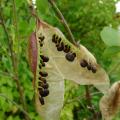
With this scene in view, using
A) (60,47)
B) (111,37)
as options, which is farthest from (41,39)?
(111,37)

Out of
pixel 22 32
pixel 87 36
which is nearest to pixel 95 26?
pixel 87 36

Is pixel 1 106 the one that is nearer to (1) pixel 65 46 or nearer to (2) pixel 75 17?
(1) pixel 65 46

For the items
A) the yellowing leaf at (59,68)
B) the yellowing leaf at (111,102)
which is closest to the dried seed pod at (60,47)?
the yellowing leaf at (59,68)

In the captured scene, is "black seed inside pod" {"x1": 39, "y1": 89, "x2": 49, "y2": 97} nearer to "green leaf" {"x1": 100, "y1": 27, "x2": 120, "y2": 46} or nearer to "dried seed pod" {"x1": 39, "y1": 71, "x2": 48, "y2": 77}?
"dried seed pod" {"x1": 39, "y1": 71, "x2": 48, "y2": 77}

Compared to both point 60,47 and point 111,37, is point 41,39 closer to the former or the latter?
point 60,47

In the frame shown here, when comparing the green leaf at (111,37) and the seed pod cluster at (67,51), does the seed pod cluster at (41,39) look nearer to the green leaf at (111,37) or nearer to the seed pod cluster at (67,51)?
the seed pod cluster at (67,51)

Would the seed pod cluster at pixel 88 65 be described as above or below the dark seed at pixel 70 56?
below
